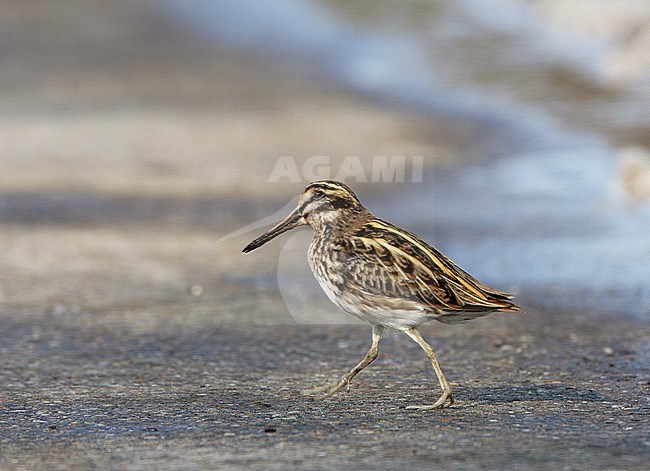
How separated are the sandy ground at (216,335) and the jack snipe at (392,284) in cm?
44

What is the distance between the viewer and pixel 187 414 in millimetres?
6270

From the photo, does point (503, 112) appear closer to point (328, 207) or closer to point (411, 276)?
point (328, 207)

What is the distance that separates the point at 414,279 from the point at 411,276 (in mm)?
27

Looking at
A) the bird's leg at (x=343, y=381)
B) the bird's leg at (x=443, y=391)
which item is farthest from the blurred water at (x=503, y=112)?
the bird's leg at (x=443, y=391)

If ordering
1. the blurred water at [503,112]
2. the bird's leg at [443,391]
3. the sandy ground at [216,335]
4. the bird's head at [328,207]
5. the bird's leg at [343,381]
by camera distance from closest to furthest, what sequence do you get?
the sandy ground at [216,335] → the bird's leg at [443,391] → the bird's leg at [343,381] → the bird's head at [328,207] → the blurred water at [503,112]

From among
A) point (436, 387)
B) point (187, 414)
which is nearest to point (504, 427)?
point (436, 387)

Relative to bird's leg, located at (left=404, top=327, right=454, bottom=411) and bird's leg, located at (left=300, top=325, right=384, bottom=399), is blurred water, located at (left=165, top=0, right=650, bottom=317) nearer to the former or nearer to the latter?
bird's leg, located at (left=300, top=325, right=384, bottom=399)

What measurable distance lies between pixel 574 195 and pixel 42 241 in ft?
17.4

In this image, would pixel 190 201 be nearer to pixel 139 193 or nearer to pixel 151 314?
pixel 139 193

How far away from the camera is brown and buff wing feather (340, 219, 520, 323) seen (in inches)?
250

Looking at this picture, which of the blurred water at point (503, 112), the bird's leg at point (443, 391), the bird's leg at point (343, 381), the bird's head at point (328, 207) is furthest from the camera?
the blurred water at point (503, 112)

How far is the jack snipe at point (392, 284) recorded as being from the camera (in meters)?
6.36

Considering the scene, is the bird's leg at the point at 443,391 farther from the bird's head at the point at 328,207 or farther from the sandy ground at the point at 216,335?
the bird's head at the point at 328,207

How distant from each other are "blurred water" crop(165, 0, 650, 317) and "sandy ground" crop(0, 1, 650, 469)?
29.4 inches
